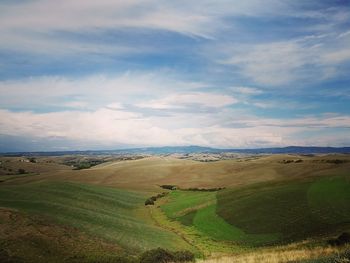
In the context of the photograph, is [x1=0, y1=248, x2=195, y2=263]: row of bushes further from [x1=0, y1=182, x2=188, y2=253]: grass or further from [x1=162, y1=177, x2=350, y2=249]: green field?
[x1=162, y1=177, x2=350, y2=249]: green field

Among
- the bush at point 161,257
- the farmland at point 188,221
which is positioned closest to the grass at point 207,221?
the farmland at point 188,221

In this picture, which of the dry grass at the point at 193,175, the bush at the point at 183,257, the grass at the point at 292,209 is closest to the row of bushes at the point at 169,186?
the dry grass at the point at 193,175

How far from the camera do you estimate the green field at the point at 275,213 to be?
4216cm

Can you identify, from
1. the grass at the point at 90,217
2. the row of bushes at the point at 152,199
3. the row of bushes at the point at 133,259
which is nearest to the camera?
the row of bushes at the point at 133,259

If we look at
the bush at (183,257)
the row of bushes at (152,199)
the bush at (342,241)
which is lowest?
the row of bushes at (152,199)

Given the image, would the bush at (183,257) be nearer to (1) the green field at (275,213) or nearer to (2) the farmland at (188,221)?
(2) the farmland at (188,221)

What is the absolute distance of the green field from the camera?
4216 centimetres

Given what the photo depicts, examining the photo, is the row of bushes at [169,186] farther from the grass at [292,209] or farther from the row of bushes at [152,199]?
the grass at [292,209]

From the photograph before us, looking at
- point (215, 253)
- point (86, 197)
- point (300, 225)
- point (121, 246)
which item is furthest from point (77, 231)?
point (86, 197)

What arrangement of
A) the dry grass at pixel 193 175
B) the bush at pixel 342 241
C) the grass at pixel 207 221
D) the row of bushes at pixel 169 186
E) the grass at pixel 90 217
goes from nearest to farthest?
1. the bush at pixel 342 241
2. the grass at pixel 90 217
3. the grass at pixel 207 221
4. the dry grass at pixel 193 175
5. the row of bushes at pixel 169 186

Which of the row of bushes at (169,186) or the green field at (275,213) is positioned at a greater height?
the green field at (275,213)

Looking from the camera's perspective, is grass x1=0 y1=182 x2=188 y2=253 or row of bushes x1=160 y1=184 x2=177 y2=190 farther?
row of bushes x1=160 y1=184 x2=177 y2=190

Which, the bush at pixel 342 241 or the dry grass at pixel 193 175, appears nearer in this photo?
the bush at pixel 342 241

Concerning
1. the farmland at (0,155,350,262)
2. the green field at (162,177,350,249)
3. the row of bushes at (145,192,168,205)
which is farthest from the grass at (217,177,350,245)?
the row of bushes at (145,192,168,205)
